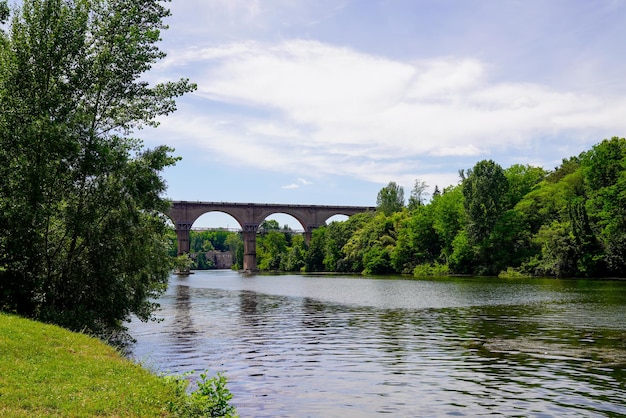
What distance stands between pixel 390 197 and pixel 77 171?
107434 millimetres

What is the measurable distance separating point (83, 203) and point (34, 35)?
6.02 m

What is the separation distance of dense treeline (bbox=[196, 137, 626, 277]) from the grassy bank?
60325 mm

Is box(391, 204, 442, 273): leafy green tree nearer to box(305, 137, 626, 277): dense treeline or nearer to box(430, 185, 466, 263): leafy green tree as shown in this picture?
box(305, 137, 626, 277): dense treeline

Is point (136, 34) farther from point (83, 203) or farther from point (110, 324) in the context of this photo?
point (110, 324)

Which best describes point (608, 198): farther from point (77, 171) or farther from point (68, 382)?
point (68, 382)

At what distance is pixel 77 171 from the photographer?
20656mm

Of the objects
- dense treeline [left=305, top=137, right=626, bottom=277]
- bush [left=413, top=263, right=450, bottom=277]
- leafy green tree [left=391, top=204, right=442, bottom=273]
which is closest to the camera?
dense treeline [left=305, top=137, right=626, bottom=277]

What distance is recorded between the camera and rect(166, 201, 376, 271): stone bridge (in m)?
122

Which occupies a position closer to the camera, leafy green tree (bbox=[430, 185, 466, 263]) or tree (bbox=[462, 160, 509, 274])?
tree (bbox=[462, 160, 509, 274])

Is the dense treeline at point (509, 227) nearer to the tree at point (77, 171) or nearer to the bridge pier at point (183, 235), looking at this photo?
the bridge pier at point (183, 235)

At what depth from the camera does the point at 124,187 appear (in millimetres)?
21016

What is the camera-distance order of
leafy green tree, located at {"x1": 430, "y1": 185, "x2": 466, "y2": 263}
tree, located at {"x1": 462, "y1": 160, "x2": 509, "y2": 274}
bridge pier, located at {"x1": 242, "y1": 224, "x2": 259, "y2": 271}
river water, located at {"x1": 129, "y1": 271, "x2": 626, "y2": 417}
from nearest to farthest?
river water, located at {"x1": 129, "y1": 271, "x2": 626, "y2": 417}
tree, located at {"x1": 462, "y1": 160, "x2": 509, "y2": 274}
leafy green tree, located at {"x1": 430, "y1": 185, "x2": 466, "y2": 263}
bridge pier, located at {"x1": 242, "y1": 224, "x2": 259, "y2": 271}

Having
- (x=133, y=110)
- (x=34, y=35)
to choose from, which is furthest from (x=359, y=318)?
(x=34, y=35)

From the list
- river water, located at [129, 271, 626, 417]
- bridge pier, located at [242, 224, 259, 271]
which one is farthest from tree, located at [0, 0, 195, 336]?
bridge pier, located at [242, 224, 259, 271]
